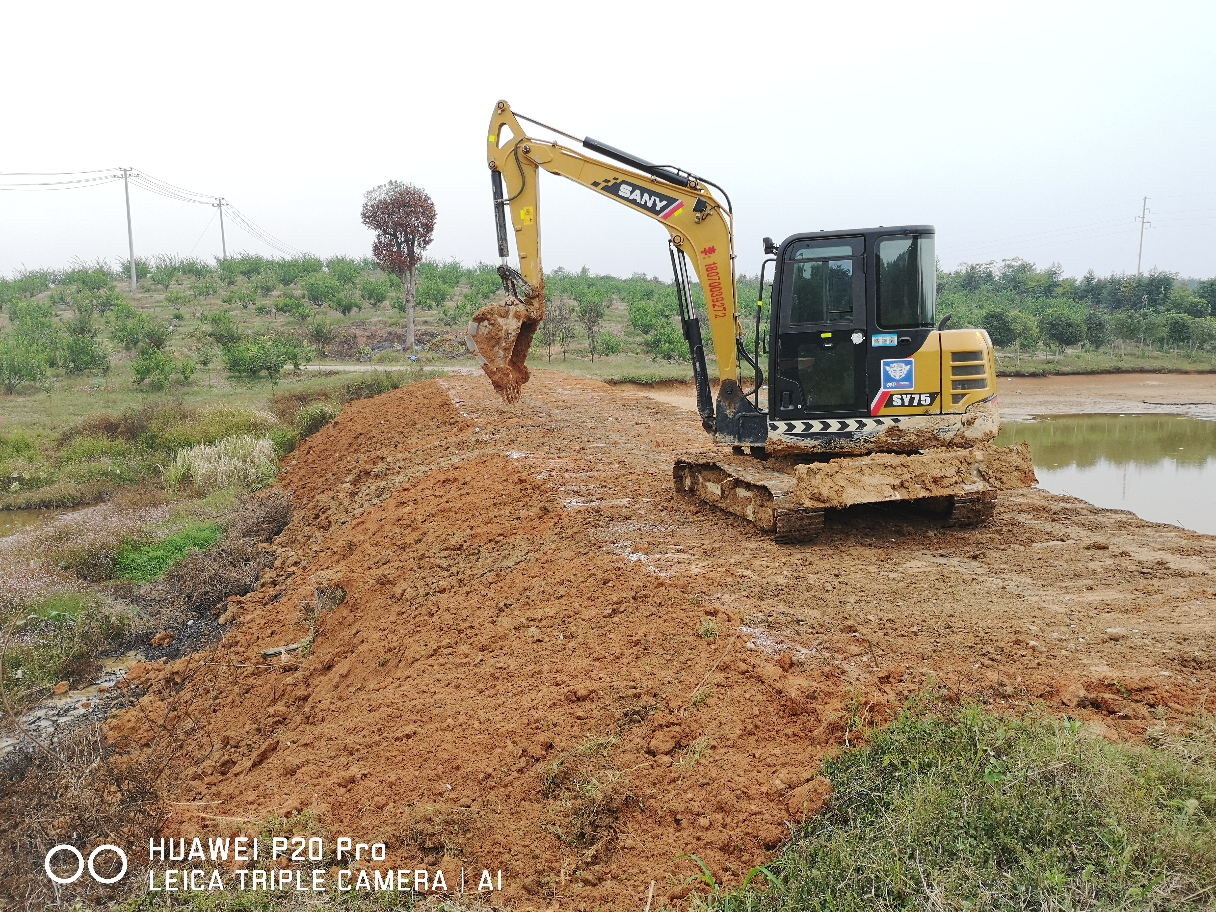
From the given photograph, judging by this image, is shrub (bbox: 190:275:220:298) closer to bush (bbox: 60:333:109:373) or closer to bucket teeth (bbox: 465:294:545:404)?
bush (bbox: 60:333:109:373)

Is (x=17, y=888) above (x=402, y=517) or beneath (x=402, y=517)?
beneath

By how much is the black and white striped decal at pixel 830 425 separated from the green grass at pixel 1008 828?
4.29 meters

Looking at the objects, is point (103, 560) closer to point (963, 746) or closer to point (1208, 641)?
point (963, 746)

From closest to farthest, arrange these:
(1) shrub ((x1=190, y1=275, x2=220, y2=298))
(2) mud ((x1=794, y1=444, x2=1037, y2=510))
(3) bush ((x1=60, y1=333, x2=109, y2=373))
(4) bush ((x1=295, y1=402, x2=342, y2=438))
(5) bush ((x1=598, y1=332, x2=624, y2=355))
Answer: (2) mud ((x1=794, y1=444, x2=1037, y2=510)) < (4) bush ((x1=295, y1=402, x2=342, y2=438)) < (3) bush ((x1=60, y1=333, x2=109, y2=373)) < (5) bush ((x1=598, y1=332, x2=624, y2=355)) < (1) shrub ((x1=190, y1=275, x2=220, y2=298))

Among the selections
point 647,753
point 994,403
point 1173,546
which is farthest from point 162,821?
point 1173,546

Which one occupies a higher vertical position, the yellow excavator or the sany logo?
the sany logo

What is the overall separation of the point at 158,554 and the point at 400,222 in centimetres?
1932

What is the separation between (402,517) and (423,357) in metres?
19.7

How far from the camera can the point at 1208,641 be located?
4.77 metres

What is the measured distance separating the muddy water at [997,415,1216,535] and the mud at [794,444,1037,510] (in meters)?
5.05

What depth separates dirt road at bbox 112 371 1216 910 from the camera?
3.82 meters

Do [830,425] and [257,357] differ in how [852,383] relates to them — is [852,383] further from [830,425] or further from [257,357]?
[257,357]

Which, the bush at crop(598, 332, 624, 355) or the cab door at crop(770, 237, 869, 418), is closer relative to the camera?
the cab door at crop(770, 237, 869, 418)

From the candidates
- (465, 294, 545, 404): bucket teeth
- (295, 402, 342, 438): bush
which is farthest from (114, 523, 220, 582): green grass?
(295, 402, 342, 438): bush
